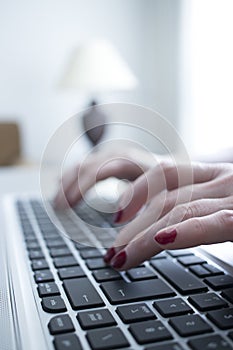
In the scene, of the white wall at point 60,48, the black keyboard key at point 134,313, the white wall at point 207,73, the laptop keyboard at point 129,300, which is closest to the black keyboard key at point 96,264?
the laptop keyboard at point 129,300

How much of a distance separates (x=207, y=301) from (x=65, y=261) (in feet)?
0.50

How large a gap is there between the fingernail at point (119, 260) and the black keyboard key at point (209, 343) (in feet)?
0.47

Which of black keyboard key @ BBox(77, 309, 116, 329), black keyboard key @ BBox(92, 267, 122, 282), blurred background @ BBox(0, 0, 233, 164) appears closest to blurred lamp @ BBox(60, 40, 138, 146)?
blurred background @ BBox(0, 0, 233, 164)

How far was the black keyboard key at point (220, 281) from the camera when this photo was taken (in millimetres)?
329

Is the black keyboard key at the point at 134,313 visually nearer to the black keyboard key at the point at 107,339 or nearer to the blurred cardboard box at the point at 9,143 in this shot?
the black keyboard key at the point at 107,339

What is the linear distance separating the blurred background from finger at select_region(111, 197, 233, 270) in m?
2.25

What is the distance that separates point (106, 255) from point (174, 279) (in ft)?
0.26

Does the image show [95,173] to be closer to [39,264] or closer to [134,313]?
[39,264]

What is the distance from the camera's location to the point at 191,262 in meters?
0.40

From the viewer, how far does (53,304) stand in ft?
0.97

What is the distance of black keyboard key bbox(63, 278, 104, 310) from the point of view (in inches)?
11.7

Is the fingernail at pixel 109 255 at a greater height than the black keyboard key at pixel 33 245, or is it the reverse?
the black keyboard key at pixel 33 245

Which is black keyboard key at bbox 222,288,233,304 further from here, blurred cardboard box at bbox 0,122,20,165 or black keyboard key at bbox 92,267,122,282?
blurred cardboard box at bbox 0,122,20,165

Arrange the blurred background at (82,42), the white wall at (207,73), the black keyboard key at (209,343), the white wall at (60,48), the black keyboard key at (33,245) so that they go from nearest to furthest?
the black keyboard key at (209,343), the black keyboard key at (33,245), the white wall at (207,73), the blurred background at (82,42), the white wall at (60,48)
